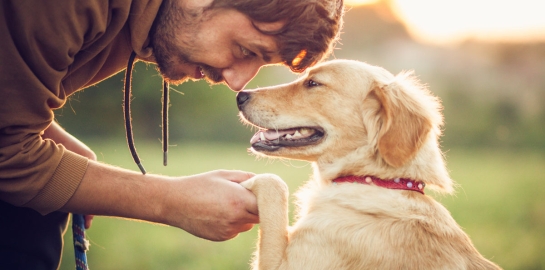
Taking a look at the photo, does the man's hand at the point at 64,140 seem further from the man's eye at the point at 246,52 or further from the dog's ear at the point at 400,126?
the dog's ear at the point at 400,126

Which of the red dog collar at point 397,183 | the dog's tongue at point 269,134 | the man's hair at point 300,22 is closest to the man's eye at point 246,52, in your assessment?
the man's hair at point 300,22

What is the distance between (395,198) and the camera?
2.31m

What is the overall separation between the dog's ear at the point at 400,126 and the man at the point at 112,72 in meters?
0.43

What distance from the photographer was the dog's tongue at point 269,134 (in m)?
2.65

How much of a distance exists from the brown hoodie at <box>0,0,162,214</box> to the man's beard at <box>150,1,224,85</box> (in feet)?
0.64

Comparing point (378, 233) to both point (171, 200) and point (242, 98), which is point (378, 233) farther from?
point (242, 98)

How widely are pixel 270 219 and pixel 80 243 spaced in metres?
0.88

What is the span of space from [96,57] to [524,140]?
11087 mm

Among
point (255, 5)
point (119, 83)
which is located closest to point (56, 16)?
point (255, 5)

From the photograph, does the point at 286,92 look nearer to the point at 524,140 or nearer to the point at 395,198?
the point at 395,198

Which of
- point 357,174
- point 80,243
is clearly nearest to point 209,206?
point 80,243

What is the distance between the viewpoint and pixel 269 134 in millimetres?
2688

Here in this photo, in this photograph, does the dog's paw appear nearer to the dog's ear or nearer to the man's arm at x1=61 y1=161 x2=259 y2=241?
the man's arm at x1=61 y1=161 x2=259 y2=241

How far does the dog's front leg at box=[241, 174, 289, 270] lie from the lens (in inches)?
86.0
